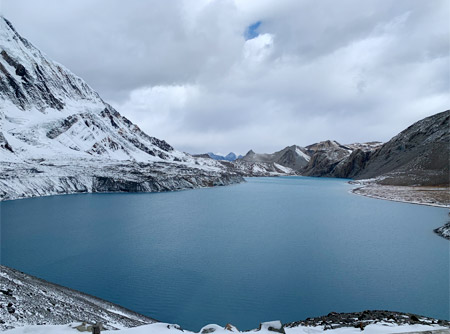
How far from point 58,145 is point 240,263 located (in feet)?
451

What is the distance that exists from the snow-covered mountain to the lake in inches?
1666

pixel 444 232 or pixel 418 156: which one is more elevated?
pixel 418 156

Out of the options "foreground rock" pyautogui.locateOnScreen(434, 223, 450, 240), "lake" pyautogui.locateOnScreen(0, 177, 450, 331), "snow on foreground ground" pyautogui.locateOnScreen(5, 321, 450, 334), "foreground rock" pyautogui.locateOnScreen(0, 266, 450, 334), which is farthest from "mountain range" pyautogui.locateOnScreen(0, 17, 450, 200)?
"snow on foreground ground" pyautogui.locateOnScreen(5, 321, 450, 334)

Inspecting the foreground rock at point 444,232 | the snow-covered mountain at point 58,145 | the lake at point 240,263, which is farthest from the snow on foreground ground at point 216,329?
the snow-covered mountain at point 58,145

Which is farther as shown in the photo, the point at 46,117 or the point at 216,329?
the point at 46,117

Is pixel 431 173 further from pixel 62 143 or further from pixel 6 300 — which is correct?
pixel 62 143

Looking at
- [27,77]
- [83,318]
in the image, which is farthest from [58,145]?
[83,318]

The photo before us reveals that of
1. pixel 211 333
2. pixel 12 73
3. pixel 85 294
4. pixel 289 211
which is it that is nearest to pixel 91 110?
pixel 12 73

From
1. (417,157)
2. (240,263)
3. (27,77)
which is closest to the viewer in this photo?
(240,263)

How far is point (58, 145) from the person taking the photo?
132 meters

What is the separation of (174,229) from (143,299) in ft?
69.0

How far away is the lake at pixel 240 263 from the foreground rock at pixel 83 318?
3.55 metres

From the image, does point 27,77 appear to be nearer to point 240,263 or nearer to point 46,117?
point 46,117

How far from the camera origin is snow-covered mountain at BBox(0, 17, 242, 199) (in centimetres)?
8512
